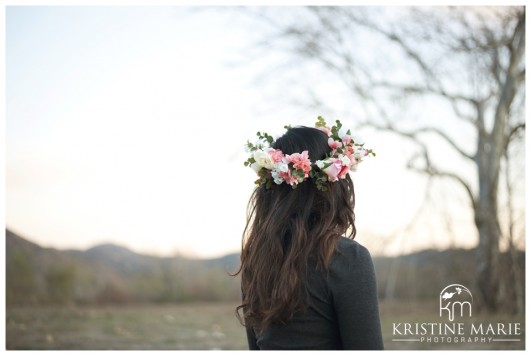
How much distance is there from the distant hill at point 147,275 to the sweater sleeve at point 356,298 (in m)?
5.24

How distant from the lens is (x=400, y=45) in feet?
22.3

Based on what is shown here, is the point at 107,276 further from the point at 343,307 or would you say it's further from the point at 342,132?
the point at 343,307

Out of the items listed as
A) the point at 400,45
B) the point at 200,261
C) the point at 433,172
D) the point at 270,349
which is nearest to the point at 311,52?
the point at 400,45

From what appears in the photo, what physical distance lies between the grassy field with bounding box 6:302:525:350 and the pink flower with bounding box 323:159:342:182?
11.3ft

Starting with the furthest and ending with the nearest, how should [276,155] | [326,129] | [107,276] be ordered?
[107,276] < [326,129] < [276,155]

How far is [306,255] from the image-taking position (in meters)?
1.71

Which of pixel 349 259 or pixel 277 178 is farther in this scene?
pixel 277 178

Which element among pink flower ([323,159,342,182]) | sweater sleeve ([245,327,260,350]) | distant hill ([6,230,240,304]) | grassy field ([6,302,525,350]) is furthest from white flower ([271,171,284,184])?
distant hill ([6,230,240,304])

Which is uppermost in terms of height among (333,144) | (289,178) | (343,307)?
(333,144)

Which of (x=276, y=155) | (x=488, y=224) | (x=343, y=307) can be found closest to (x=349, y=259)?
(x=343, y=307)

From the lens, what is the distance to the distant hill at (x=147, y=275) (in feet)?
22.4

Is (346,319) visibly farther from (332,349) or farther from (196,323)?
(196,323)

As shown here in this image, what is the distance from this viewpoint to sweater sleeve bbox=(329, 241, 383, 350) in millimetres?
1665

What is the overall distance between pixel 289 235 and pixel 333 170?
0.72ft
